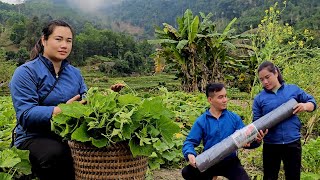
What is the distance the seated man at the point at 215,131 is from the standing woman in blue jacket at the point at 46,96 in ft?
2.99

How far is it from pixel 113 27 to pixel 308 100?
104 metres

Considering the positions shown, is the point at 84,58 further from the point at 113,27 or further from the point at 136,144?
the point at 113,27

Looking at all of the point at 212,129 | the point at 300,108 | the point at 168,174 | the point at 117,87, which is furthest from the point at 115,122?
the point at 168,174

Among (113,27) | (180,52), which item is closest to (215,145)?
(180,52)

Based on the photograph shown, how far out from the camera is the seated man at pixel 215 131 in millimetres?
2922

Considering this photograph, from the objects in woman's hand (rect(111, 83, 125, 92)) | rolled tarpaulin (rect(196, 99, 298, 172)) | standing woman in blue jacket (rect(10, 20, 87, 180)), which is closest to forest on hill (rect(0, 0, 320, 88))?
rolled tarpaulin (rect(196, 99, 298, 172))

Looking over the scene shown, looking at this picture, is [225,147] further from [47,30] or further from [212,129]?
[47,30]

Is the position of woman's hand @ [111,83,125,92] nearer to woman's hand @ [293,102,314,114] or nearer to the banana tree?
woman's hand @ [293,102,314,114]

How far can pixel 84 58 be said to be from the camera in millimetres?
46656

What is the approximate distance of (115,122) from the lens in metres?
2.30

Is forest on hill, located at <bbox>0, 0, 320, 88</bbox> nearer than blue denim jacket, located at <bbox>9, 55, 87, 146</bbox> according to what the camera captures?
No

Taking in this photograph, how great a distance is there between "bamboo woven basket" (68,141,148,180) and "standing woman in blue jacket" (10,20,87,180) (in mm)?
141

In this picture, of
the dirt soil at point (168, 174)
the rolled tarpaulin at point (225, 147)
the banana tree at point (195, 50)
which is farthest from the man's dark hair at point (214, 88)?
the banana tree at point (195, 50)

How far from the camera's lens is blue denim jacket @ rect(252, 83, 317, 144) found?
3.21 m
